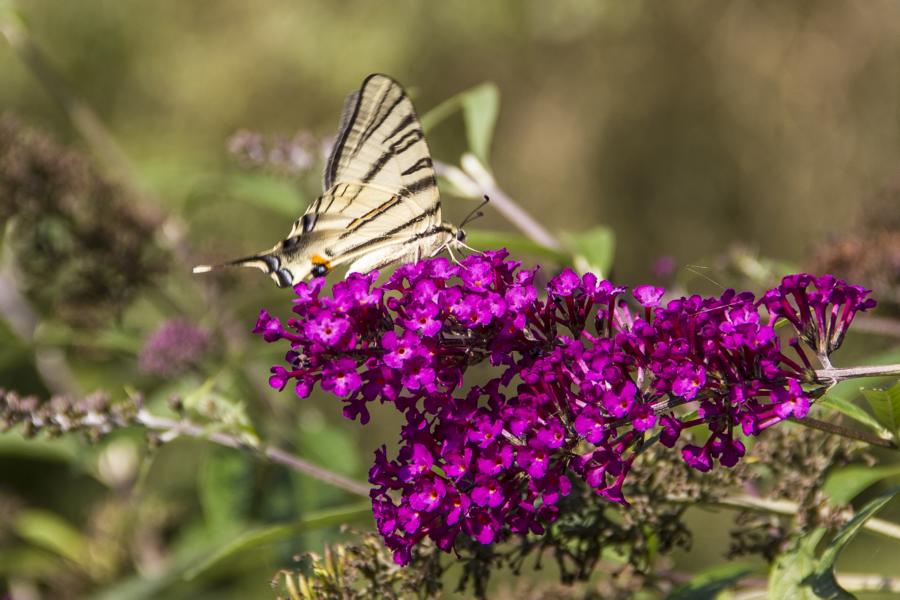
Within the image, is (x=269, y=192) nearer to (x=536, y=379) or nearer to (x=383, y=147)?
(x=383, y=147)

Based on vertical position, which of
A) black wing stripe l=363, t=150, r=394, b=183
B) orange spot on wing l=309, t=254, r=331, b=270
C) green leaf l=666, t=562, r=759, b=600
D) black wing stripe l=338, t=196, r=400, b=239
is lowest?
green leaf l=666, t=562, r=759, b=600

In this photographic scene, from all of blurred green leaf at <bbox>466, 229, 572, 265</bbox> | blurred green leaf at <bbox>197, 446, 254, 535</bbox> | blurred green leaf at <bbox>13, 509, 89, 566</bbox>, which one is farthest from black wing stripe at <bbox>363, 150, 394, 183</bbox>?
blurred green leaf at <bbox>13, 509, 89, 566</bbox>

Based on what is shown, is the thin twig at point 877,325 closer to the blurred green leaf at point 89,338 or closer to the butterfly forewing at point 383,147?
the butterfly forewing at point 383,147

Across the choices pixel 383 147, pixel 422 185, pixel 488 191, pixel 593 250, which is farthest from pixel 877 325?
pixel 383 147

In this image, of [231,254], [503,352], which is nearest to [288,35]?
[231,254]

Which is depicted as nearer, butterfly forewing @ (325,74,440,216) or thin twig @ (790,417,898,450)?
thin twig @ (790,417,898,450)

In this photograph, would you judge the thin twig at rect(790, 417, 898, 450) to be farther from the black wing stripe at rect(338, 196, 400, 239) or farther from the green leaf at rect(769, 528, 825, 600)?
the black wing stripe at rect(338, 196, 400, 239)

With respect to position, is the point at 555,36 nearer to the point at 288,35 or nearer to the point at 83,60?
the point at 288,35
